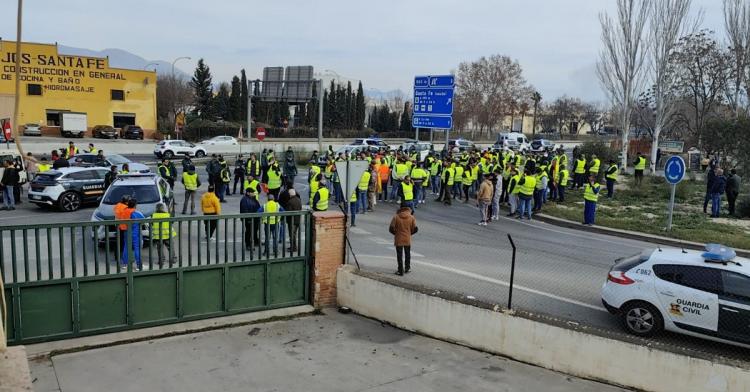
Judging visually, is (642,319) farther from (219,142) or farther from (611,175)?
(219,142)

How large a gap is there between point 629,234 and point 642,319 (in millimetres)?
8650

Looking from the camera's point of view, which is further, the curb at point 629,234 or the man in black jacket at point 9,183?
the man in black jacket at point 9,183

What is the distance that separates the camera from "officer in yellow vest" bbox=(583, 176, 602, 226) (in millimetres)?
16922

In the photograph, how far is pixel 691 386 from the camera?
7168 mm

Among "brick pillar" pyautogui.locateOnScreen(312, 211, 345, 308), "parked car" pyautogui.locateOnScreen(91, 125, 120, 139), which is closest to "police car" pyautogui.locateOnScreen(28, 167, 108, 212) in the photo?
"brick pillar" pyautogui.locateOnScreen(312, 211, 345, 308)

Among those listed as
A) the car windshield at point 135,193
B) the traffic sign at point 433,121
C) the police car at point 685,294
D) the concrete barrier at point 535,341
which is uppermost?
the traffic sign at point 433,121

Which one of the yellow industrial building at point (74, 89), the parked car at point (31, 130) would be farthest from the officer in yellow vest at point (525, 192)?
the parked car at point (31, 130)

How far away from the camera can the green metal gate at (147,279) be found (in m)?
8.07

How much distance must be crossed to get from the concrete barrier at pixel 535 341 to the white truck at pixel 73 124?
52184 mm

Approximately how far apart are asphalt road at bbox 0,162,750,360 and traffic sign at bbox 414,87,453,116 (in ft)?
20.9

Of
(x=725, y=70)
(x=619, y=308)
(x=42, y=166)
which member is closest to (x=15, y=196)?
(x=42, y=166)

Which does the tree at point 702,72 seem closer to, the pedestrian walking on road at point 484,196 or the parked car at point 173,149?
the pedestrian walking on road at point 484,196

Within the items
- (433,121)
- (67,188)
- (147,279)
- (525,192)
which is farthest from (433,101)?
(147,279)

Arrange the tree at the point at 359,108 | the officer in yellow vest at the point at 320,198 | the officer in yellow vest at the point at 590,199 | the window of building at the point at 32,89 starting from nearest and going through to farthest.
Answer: the officer in yellow vest at the point at 320,198 < the officer in yellow vest at the point at 590,199 < the window of building at the point at 32,89 < the tree at the point at 359,108
